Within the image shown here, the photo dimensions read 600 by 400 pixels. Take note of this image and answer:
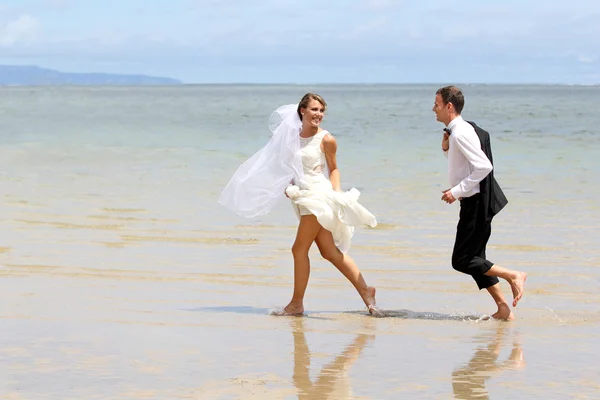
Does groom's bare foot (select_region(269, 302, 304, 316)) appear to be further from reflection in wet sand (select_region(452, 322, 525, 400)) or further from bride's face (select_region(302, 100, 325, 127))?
reflection in wet sand (select_region(452, 322, 525, 400))

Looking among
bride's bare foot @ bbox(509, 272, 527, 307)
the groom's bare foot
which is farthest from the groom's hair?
the groom's bare foot

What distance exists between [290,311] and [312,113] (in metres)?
1.37

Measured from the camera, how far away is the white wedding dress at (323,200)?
7.18 meters

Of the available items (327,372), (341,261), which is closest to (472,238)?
(341,261)

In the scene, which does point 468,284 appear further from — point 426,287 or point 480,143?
point 480,143

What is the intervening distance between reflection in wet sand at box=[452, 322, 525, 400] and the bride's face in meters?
1.85

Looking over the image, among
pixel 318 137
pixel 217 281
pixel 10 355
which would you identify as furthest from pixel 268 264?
pixel 10 355

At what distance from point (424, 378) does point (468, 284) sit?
328 cm

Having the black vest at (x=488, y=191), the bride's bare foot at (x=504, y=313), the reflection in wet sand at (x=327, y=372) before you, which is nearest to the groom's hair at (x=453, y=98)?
the black vest at (x=488, y=191)

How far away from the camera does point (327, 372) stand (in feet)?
18.0

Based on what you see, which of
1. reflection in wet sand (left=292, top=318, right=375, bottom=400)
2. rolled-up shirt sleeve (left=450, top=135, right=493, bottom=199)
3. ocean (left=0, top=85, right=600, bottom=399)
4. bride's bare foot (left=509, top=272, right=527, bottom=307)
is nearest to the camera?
reflection in wet sand (left=292, top=318, right=375, bottom=400)

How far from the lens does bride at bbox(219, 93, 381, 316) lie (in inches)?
283

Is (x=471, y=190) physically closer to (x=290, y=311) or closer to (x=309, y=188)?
(x=309, y=188)

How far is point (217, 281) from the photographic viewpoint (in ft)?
28.1
